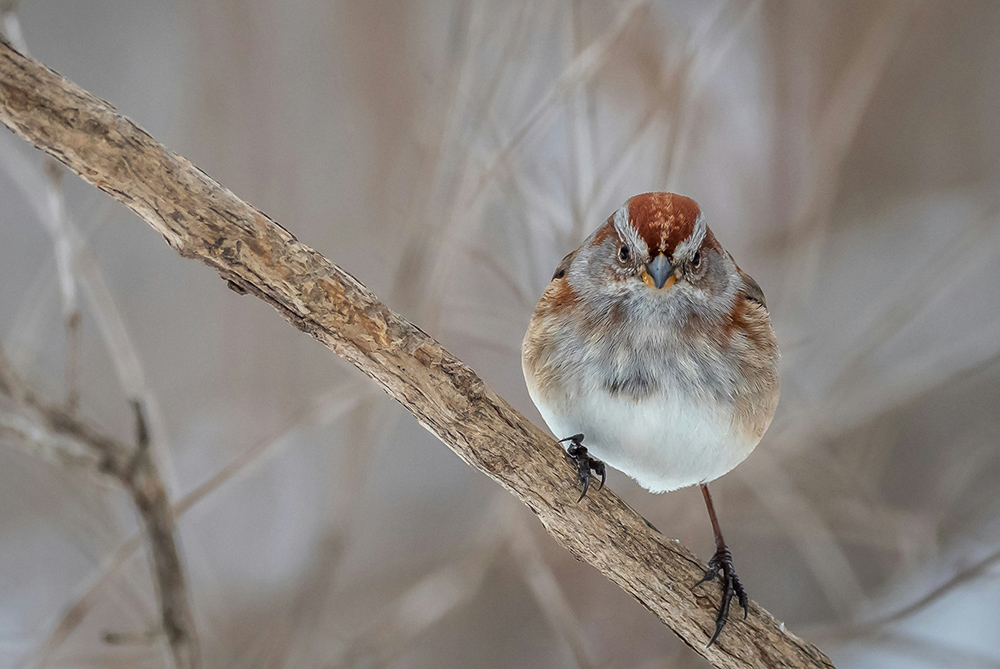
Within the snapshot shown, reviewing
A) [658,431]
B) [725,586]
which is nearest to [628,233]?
[658,431]

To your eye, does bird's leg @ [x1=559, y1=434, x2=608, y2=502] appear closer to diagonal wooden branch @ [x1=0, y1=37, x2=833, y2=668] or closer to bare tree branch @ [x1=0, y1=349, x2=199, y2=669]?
diagonal wooden branch @ [x1=0, y1=37, x2=833, y2=668]

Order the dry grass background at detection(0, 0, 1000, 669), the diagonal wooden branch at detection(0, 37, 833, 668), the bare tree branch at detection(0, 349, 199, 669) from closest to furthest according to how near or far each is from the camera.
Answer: the diagonal wooden branch at detection(0, 37, 833, 668) < the bare tree branch at detection(0, 349, 199, 669) < the dry grass background at detection(0, 0, 1000, 669)

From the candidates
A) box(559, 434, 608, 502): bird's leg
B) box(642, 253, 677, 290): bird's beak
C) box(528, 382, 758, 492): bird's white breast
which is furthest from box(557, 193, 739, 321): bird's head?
box(559, 434, 608, 502): bird's leg

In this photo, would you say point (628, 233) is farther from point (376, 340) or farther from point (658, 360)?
point (376, 340)

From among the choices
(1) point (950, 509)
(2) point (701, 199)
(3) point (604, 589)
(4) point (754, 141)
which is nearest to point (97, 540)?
(3) point (604, 589)

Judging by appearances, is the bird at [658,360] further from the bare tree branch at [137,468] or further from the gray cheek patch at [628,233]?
the bare tree branch at [137,468]

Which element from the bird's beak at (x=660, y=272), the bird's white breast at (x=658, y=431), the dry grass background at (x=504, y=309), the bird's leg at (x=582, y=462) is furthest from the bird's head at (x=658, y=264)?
the dry grass background at (x=504, y=309)

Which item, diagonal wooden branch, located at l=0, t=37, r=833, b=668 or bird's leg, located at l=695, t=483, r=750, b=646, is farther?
bird's leg, located at l=695, t=483, r=750, b=646
